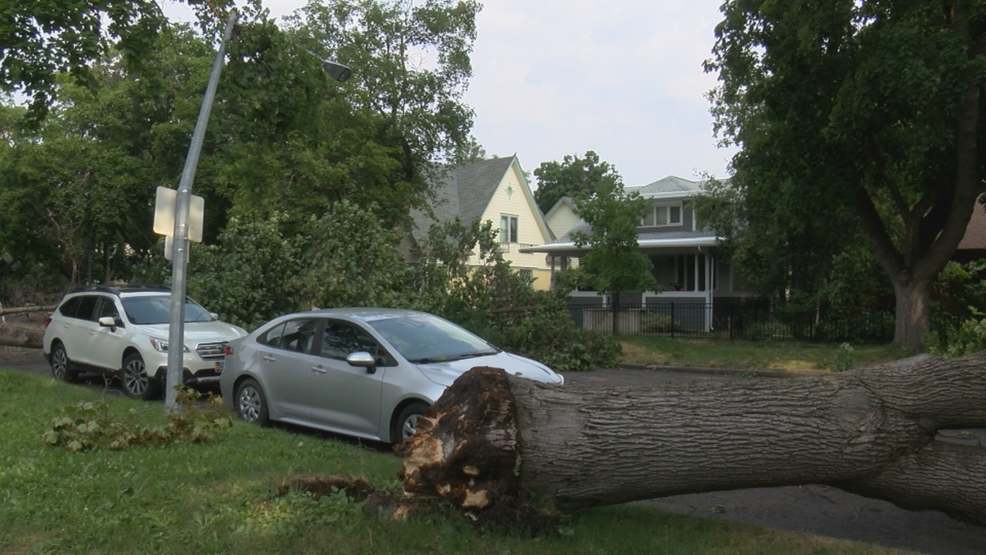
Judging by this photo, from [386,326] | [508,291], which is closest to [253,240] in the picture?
[508,291]

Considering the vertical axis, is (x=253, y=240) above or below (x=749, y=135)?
below

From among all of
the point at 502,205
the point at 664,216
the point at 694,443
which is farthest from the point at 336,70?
the point at 502,205

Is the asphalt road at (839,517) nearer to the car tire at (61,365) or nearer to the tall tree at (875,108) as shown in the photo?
the tall tree at (875,108)

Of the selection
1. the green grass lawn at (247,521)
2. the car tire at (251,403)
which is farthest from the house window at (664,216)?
the green grass lawn at (247,521)

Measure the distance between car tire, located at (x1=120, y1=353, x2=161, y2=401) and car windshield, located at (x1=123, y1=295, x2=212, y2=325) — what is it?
746 millimetres

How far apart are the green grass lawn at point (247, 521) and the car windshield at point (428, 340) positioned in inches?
69.2

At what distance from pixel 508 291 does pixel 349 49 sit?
13580mm

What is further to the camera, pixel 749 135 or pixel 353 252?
pixel 749 135

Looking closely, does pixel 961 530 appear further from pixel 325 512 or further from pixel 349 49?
pixel 349 49

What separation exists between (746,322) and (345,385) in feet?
60.0

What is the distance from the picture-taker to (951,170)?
19016 millimetres

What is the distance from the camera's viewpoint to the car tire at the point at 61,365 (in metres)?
14.9

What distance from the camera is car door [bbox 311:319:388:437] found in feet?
29.3

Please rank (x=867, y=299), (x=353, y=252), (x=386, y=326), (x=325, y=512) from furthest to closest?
(x=867, y=299)
(x=353, y=252)
(x=386, y=326)
(x=325, y=512)
